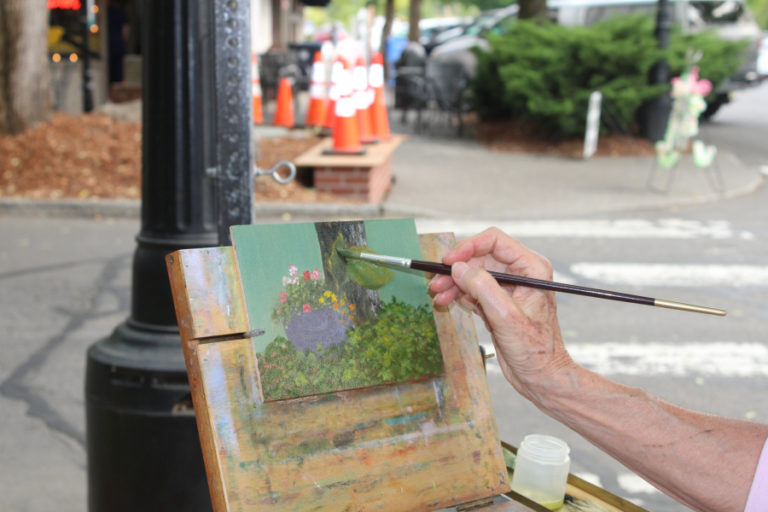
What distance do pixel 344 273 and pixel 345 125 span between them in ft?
25.4

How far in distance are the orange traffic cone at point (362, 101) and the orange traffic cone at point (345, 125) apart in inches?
9.4

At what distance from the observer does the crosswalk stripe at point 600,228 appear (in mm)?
8188

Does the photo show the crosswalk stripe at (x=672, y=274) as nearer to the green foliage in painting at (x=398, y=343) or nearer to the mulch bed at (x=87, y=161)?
the mulch bed at (x=87, y=161)

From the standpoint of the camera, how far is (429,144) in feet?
47.2

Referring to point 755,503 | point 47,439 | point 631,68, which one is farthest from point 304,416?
point 631,68

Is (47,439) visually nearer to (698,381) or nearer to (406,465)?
(406,465)

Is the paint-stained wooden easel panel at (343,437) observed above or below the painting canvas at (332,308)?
below

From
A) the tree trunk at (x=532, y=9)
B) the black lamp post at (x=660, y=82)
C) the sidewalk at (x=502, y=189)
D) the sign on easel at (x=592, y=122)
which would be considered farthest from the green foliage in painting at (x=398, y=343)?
the tree trunk at (x=532, y=9)

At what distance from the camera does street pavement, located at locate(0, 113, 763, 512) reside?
391cm

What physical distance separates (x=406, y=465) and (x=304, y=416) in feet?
0.67

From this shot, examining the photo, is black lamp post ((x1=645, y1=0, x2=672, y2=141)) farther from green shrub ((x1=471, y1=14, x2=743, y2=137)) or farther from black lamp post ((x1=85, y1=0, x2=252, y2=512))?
black lamp post ((x1=85, y1=0, x2=252, y2=512))

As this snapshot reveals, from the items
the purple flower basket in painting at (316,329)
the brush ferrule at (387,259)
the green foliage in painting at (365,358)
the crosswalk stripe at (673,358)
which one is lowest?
the crosswalk stripe at (673,358)

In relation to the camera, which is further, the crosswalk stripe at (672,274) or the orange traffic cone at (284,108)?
the orange traffic cone at (284,108)

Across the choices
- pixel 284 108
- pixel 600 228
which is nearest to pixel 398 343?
pixel 600 228
